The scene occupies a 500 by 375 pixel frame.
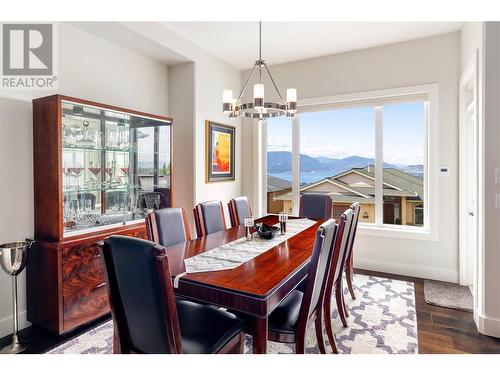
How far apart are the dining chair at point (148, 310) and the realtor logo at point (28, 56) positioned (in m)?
2.07

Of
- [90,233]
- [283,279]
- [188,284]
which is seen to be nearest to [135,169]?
[90,233]

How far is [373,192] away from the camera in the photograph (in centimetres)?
415

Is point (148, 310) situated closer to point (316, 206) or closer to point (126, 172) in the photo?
point (126, 172)

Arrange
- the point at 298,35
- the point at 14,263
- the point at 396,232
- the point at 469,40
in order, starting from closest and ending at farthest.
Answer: the point at 14,263 < the point at 469,40 < the point at 298,35 < the point at 396,232

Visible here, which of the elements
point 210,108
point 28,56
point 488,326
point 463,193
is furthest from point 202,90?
point 488,326

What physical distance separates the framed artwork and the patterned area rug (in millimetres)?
2148

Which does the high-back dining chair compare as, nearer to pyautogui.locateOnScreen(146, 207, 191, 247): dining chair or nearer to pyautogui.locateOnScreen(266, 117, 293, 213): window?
pyautogui.locateOnScreen(146, 207, 191, 247): dining chair

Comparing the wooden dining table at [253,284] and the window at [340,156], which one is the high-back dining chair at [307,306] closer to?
the wooden dining table at [253,284]

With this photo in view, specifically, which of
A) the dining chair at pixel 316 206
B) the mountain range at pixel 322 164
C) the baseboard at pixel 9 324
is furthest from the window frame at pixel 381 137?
the baseboard at pixel 9 324

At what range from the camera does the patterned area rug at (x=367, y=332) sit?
7.36 feet

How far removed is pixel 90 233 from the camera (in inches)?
106

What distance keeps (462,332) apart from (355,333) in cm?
86

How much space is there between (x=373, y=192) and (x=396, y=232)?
60cm

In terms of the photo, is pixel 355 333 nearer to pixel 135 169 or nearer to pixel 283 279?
pixel 283 279
